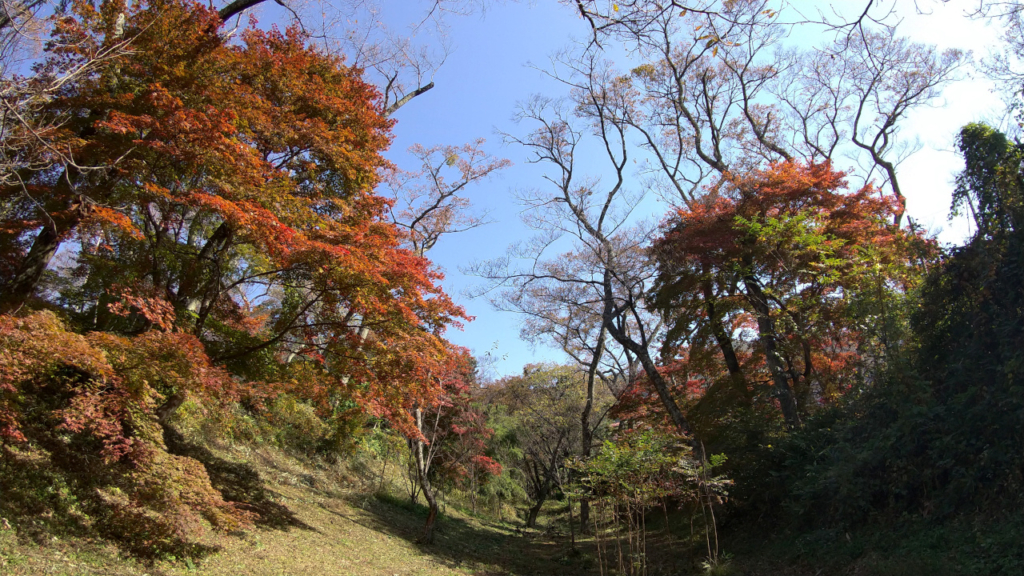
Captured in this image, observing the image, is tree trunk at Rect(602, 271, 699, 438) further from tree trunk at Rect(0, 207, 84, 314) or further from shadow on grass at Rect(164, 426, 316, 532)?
tree trunk at Rect(0, 207, 84, 314)

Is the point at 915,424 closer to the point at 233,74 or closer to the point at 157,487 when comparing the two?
the point at 157,487

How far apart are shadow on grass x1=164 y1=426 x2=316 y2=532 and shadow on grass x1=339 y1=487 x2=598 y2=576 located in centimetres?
183

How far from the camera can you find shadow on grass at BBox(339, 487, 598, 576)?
33.0 feet

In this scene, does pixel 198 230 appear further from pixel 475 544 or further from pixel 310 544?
pixel 475 544

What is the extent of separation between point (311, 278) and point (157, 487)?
123 inches

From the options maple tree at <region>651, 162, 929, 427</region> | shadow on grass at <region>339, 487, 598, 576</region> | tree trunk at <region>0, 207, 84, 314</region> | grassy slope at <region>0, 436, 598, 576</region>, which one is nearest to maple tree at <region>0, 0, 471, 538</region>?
tree trunk at <region>0, 207, 84, 314</region>

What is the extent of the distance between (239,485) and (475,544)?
5.82 m

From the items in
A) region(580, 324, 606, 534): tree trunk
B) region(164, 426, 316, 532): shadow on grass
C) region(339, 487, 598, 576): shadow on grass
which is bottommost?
region(339, 487, 598, 576): shadow on grass

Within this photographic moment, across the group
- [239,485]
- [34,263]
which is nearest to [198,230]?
[34,263]

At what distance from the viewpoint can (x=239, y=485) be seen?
888 centimetres

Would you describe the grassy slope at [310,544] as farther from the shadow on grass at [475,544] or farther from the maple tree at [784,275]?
the maple tree at [784,275]

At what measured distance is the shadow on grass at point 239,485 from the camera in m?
8.28

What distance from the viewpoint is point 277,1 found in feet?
18.2

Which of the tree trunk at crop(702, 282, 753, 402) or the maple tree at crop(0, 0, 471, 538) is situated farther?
the tree trunk at crop(702, 282, 753, 402)
